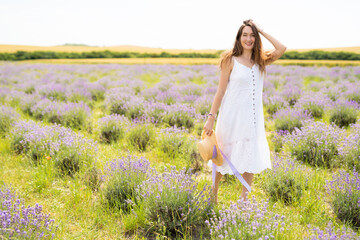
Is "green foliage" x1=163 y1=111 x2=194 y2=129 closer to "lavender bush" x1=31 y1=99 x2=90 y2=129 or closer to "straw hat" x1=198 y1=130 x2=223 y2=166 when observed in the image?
"lavender bush" x1=31 y1=99 x2=90 y2=129

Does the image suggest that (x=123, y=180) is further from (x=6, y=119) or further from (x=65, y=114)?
(x=6, y=119)

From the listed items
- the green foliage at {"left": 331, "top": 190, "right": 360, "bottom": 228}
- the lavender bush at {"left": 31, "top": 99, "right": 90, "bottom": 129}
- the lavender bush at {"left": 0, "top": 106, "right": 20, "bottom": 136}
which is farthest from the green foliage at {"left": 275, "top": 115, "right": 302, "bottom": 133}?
the lavender bush at {"left": 0, "top": 106, "right": 20, "bottom": 136}

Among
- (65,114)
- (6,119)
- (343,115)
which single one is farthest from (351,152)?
(6,119)

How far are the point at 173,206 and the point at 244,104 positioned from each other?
4.15 feet

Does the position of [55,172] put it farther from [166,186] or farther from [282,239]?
[282,239]

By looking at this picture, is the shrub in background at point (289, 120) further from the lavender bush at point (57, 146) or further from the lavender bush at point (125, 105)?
the lavender bush at point (57, 146)

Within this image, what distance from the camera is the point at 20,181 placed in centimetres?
362

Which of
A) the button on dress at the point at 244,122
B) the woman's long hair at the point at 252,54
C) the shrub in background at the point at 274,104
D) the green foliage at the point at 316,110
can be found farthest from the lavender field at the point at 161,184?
the woman's long hair at the point at 252,54

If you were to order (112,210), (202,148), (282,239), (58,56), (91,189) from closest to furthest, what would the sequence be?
(282,239)
(202,148)
(112,210)
(91,189)
(58,56)

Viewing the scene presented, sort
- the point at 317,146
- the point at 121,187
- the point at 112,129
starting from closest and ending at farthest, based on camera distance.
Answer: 1. the point at 121,187
2. the point at 317,146
3. the point at 112,129

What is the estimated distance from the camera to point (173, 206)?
2533 millimetres

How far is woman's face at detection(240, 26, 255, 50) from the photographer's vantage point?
262 cm

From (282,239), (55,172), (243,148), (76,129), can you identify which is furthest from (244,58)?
(76,129)

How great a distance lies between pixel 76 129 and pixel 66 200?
2.73 m
